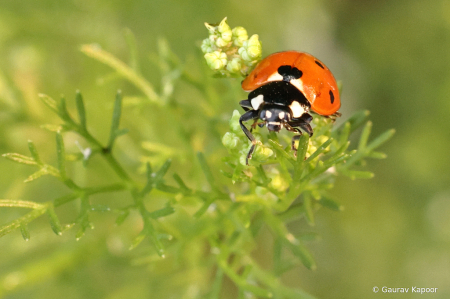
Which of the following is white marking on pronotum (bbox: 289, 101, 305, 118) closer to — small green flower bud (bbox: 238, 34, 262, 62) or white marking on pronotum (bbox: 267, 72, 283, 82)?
white marking on pronotum (bbox: 267, 72, 283, 82)

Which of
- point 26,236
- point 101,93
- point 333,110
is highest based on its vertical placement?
point 101,93

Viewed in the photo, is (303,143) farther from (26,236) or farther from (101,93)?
(101,93)

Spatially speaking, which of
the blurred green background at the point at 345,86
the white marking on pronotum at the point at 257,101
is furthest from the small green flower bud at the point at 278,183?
the blurred green background at the point at 345,86

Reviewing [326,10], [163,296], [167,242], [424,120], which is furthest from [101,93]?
[424,120]

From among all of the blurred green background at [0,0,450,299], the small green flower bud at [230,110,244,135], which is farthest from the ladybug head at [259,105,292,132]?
the blurred green background at [0,0,450,299]

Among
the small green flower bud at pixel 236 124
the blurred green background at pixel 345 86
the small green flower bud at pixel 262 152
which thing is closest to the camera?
the small green flower bud at pixel 262 152

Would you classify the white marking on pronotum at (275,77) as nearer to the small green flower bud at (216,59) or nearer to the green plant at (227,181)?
the green plant at (227,181)

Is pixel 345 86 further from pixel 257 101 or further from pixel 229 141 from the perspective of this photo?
pixel 229 141
